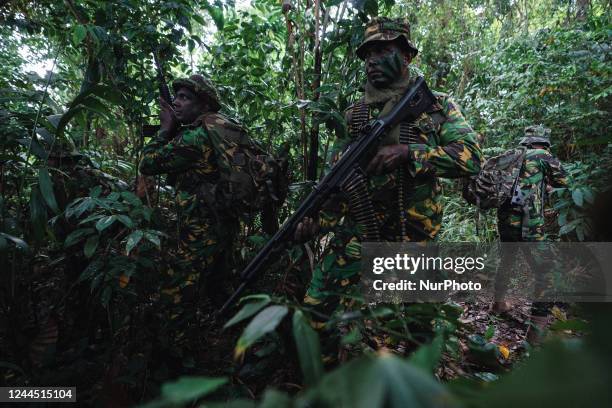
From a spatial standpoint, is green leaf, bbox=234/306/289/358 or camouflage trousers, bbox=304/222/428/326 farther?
camouflage trousers, bbox=304/222/428/326

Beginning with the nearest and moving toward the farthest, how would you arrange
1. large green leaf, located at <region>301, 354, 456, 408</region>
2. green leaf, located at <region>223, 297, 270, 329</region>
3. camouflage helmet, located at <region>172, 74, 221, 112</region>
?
large green leaf, located at <region>301, 354, 456, 408</region>, green leaf, located at <region>223, 297, 270, 329</region>, camouflage helmet, located at <region>172, 74, 221, 112</region>

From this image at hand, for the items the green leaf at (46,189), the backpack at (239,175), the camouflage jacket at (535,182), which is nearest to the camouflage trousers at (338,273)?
the backpack at (239,175)

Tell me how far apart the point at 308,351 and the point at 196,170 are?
2506mm

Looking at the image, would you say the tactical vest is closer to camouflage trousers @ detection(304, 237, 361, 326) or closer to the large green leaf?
camouflage trousers @ detection(304, 237, 361, 326)

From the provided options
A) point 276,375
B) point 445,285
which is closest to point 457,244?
point 445,285

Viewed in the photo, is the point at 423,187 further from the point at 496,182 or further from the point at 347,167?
the point at 496,182

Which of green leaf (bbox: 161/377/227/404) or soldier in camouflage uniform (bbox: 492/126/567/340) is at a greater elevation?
soldier in camouflage uniform (bbox: 492/126/567/340)

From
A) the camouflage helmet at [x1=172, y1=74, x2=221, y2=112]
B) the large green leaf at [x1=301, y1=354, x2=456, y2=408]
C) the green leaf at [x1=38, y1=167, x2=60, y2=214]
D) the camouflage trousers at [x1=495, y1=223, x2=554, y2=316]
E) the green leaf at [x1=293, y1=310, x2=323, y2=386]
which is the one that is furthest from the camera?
the camouflage trousers at [x1=495, y1=223, x2=554, y2=316]

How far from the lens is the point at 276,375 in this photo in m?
2.17

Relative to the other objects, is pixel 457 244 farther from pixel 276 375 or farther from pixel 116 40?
pixel 116 40

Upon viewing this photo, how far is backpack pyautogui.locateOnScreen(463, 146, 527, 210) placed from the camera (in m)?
3.56

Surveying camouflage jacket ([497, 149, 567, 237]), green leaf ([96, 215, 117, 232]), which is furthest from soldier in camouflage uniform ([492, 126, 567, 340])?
green leaf ([96, 215, 117, 232])

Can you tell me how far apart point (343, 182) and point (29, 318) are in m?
2.00

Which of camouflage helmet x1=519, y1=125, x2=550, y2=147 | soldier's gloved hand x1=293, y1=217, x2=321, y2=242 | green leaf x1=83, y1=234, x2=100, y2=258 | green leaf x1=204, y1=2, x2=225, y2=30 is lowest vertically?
green leaf x1=83, y1=234, x2=100, y2=258
